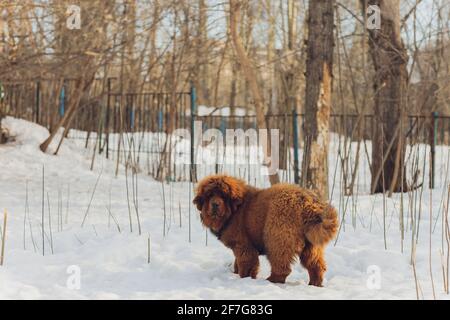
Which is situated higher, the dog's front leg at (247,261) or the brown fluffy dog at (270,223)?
the brown fluffy dog at (270,223)

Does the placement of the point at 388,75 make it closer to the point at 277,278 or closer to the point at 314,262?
the point at 314,262

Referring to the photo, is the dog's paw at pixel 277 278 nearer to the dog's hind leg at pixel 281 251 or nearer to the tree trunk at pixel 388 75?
the dog's hind leg at pixel 281 251

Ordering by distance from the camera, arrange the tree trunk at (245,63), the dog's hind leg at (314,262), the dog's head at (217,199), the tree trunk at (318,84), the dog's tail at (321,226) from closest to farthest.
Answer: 1. the dog's tail at (321,226)
2. the dog's hind leg at (314,262)
3. the dog's head at (217,199)
4. the tree trunk at (318,84)
5. the tree trunk at (245,63)

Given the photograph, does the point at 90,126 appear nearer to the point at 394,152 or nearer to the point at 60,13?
the point at 60,13

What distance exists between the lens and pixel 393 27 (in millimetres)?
11500

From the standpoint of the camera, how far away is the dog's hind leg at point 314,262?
472cm

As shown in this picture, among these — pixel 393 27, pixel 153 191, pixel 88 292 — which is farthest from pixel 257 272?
pixel 393 27

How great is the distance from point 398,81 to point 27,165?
8311 millimetres

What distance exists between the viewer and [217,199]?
16.2ft

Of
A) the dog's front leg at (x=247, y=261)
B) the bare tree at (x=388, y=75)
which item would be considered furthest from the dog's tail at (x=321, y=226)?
the bare tree at (x=388, y=75)

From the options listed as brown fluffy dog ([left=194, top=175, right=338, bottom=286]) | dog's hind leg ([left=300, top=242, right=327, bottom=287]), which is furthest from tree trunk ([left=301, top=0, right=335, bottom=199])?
dog's hind leg ([left=300, top=242, right=327, bottom=287])

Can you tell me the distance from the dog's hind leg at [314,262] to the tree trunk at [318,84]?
411cm

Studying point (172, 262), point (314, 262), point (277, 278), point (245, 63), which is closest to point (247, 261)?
point (277, 278)

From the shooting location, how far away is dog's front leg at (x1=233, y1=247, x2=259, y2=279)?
500 centimetres
